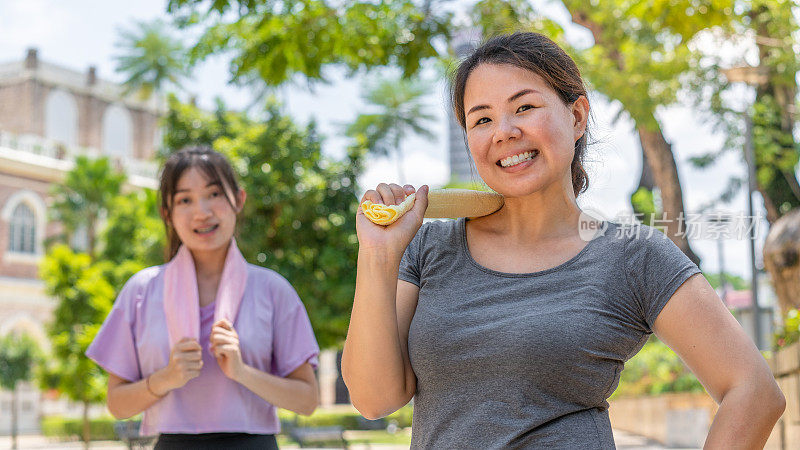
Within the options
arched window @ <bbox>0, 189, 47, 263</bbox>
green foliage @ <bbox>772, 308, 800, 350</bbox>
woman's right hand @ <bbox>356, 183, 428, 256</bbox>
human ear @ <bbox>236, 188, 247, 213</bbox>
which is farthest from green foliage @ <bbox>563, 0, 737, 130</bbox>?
arched window @ <bbox>0, 189, 47, 263</bbox>

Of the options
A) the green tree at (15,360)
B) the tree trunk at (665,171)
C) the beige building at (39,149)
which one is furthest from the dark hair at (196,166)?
the green tree at (15,360)

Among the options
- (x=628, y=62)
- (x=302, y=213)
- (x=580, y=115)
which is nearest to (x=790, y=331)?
(x=628, y=62)

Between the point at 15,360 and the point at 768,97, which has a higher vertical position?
the point at 768,97

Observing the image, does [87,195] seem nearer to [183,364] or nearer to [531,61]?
[183,364]

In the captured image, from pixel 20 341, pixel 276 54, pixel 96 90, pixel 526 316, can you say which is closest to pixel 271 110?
pixel 276 54

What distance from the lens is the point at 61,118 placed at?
129 feet

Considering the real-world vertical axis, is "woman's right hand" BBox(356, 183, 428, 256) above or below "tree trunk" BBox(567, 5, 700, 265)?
below

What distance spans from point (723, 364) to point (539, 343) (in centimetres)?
31

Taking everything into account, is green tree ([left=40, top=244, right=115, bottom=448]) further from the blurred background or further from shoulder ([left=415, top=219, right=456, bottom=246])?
shoulder ([left=415, top=219, right=456, bottom=246])

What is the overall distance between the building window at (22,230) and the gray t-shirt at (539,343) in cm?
3483

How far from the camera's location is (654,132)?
333 inches

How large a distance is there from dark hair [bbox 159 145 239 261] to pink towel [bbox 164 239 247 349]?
0.17 m

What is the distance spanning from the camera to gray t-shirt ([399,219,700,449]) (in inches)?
58.8

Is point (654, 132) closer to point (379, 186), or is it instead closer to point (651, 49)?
point (651, 49)
